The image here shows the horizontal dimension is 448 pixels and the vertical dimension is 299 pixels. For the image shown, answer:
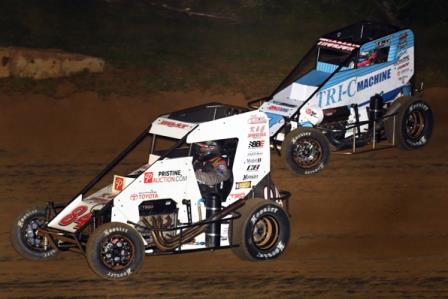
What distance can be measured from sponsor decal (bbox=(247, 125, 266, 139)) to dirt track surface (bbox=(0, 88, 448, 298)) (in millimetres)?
1386

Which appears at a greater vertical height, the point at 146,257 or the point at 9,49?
the point at 9,49

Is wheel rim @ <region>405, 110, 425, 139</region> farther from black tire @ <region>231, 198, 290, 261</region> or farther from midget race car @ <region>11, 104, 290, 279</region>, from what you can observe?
black tire @ <region>231, 198, 290, 261</region>

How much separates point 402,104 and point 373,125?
1.71 ft

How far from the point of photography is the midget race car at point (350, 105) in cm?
1570

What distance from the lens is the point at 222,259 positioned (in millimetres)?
12766

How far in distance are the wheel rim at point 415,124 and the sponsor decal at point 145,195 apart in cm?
599

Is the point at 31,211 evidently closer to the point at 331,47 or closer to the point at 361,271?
the point at 361,271

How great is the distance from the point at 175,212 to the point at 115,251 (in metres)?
0.92

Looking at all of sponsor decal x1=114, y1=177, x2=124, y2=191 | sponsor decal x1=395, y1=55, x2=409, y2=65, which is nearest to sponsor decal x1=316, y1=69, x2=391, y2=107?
sponsor decal x1=395, y1=55, x2=409, y2=65

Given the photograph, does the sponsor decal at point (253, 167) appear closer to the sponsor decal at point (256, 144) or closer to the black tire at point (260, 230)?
the sponsor decal at point (256, 144)

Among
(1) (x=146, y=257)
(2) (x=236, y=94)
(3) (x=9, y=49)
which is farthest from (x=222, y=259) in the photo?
(3) (x=9, y=49)

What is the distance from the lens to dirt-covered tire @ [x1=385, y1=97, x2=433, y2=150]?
1656cm

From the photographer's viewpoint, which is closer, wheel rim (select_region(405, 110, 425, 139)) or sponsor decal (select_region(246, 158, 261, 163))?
sponsor decal (select_region(246, 158, 261, 163))

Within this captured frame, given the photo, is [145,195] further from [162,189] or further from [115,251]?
[115,251]
